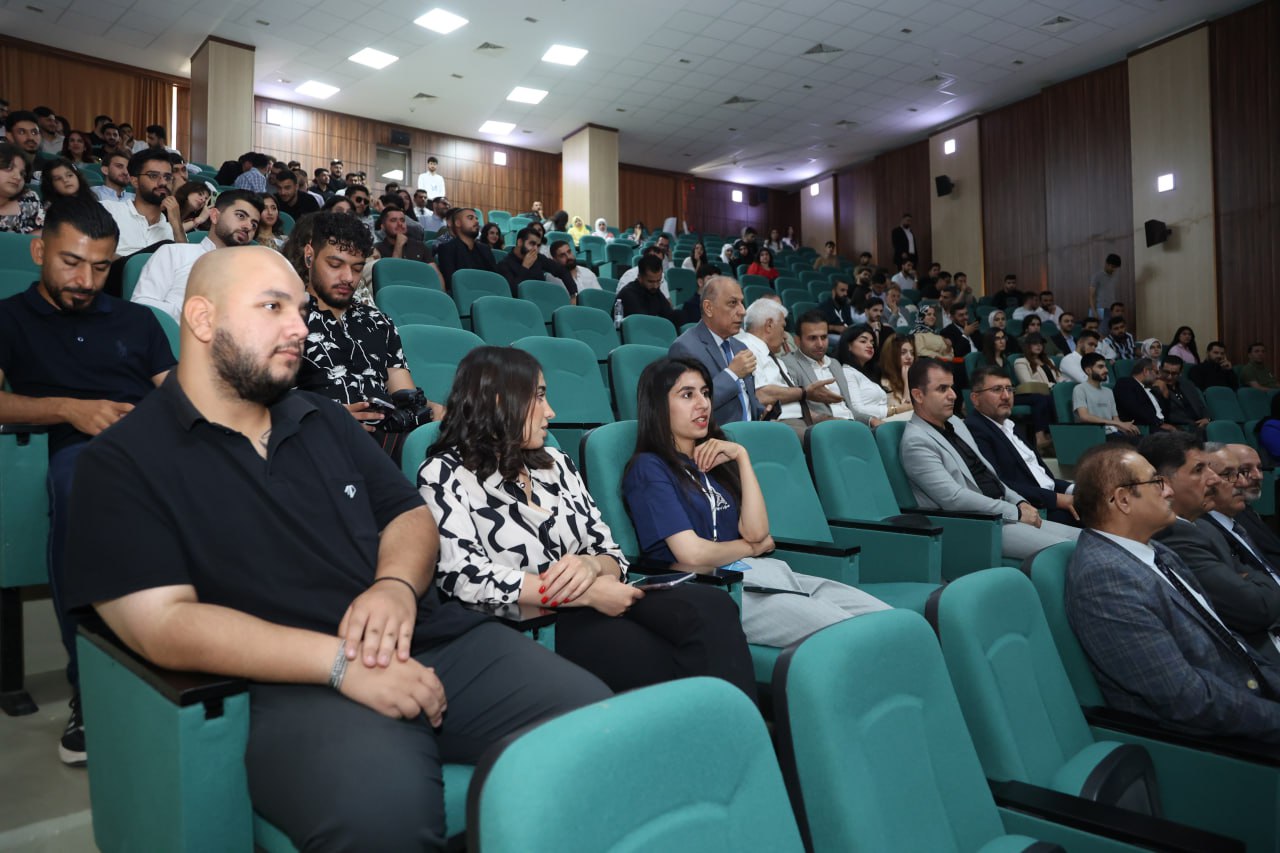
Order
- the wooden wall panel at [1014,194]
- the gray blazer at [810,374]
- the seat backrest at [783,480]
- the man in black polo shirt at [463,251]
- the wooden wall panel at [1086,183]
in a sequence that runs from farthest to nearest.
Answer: the wooden wall panel at [1014,194], the wooden wall panel at [1086,183], the man in black polo shirt at [463,251], the gray blazer at [810,374], the seat backrest at [783,480]

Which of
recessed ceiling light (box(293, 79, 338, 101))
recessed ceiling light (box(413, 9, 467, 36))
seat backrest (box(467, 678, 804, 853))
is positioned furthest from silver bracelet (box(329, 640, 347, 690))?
recessed ceiling light (box(293, 79, 338, 101))

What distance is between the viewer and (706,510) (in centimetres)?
198

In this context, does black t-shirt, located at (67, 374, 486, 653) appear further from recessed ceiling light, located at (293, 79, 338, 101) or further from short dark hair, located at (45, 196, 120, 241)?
recessed ceiling light, located at (293, 79, 338, 101)

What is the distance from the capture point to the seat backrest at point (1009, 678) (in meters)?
1.19

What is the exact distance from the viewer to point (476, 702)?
1.16m

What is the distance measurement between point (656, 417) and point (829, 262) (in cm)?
1031

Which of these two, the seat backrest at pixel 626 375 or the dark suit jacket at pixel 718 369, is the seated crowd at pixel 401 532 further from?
the seat backrest at pixel 626 375

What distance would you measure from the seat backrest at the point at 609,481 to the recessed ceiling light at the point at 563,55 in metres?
8.18

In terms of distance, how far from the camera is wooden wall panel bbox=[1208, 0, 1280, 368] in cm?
774

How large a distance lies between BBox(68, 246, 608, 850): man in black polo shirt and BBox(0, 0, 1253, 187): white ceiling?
775 centimetres

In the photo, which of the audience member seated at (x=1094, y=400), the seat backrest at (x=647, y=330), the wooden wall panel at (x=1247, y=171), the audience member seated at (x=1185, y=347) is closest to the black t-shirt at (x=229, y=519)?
the seat backrest at (x=647, y=330)

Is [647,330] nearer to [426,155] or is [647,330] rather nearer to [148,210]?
[148,210]

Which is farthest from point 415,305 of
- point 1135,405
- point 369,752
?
point 1135,405

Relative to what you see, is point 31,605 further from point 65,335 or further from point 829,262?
point 829,262
